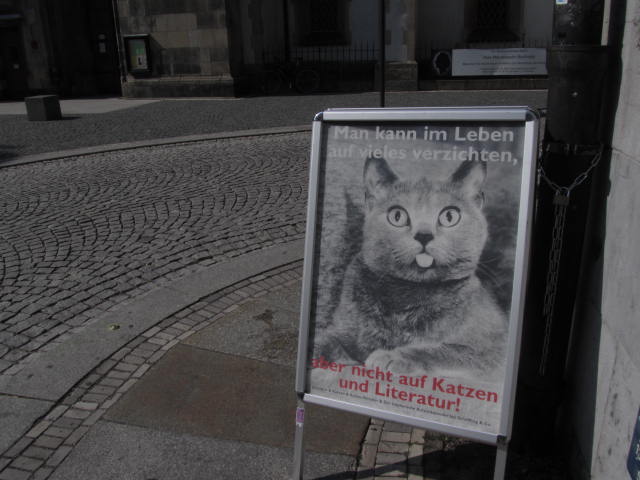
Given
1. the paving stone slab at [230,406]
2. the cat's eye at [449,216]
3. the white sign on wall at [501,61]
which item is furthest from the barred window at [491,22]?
the cat's eye at [449,216]

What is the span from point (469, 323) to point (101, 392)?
6.86ft

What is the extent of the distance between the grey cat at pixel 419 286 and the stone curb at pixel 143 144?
8737 mm

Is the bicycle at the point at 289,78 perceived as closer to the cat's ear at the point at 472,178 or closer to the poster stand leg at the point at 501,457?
the cat's ear at the point at 472,178

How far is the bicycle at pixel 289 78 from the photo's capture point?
19734 mm

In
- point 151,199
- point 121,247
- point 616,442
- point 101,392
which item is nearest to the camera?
point 616,442

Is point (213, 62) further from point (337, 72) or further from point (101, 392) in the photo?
point (101, 392)

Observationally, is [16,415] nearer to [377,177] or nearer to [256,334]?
[256,334]

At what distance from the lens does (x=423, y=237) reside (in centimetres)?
231

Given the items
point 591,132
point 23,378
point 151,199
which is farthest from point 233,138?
point 591,132

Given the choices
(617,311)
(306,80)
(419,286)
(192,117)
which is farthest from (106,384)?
(306,80)

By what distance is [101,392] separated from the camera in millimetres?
3361

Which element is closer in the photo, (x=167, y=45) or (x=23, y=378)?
(x=23, y=378)

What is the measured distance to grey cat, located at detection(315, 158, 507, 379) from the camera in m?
2.23

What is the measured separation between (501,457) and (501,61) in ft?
60.9
